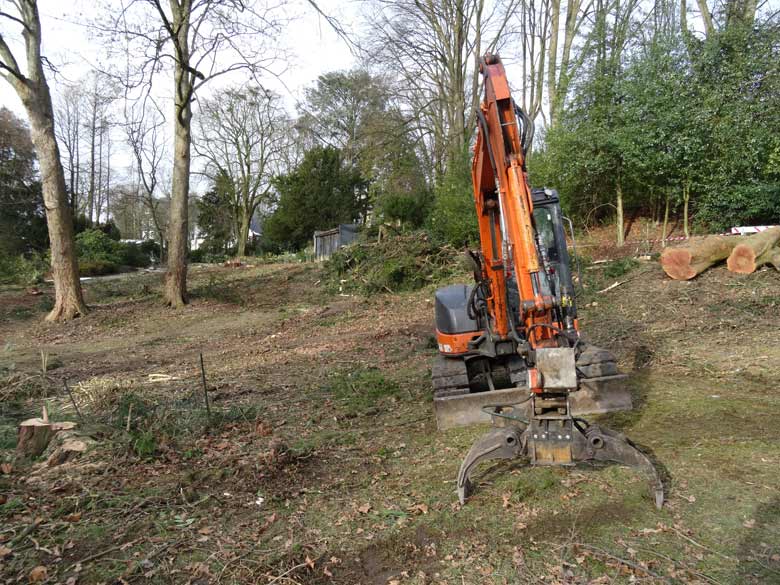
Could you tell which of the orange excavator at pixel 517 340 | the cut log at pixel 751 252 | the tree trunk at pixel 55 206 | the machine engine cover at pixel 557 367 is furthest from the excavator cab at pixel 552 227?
the tree trunk at pixel 55 206

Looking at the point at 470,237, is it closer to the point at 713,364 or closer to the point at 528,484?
the point at 713,364

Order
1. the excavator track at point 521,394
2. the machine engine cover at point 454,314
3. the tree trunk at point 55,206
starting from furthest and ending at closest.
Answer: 1. the tree trunk at point 55,206
2. the machine engine cover at point 454,314
3. the excavator track at point 521,394

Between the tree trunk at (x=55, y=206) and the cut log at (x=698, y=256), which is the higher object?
the tree trunk at (x=55, y=206)

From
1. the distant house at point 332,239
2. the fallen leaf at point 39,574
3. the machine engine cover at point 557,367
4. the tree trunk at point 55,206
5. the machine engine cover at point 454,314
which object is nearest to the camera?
the fallen leaf at point 39,574

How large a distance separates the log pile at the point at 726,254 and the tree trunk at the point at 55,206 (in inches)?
562

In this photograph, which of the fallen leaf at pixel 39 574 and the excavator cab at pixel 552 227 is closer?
the fallen leaf at pixel 39 574

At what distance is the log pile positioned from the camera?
34.8 ft

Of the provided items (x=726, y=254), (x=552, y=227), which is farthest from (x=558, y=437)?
(x=726, y=254)

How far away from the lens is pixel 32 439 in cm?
518

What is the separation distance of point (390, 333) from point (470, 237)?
8.86 m

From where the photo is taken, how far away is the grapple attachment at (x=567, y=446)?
12.3 feet

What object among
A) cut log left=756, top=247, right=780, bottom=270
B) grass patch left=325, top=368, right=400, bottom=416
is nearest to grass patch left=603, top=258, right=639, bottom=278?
cut log left=756, top=247, right=780, bottom=270

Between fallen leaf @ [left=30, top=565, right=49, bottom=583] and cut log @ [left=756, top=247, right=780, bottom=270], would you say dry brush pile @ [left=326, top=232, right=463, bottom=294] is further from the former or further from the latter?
fallen leaf @ [left=30, top=565, right=49, bottom=583]

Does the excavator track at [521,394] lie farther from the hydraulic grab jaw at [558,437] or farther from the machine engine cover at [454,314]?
the hydraulic grab jaw at [558,437]
